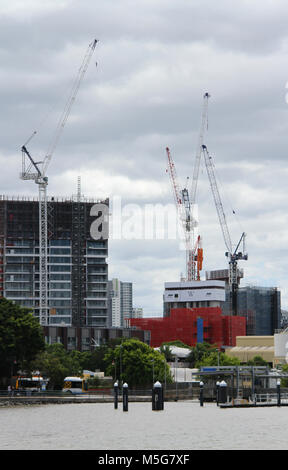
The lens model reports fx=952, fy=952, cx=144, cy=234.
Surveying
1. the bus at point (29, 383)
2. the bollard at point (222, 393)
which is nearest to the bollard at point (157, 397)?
the bollard at point (222, 393)

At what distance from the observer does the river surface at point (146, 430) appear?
6812 cm

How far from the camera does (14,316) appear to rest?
490ft

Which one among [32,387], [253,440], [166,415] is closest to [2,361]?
[32,387]

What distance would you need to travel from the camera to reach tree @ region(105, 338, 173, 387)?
174250 millimetres

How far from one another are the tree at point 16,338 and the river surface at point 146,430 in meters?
33.4

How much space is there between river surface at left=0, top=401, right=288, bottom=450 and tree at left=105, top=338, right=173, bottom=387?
6202 cm

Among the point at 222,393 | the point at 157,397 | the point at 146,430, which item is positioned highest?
the point at 157,397

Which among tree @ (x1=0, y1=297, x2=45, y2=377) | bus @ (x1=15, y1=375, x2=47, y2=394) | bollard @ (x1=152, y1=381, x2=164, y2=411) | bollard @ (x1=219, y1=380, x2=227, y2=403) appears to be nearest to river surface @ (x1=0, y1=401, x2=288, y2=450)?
bollard @ (x1=152, y1=381, x2=164, y2=411)

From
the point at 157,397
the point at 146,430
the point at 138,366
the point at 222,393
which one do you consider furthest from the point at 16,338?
the point at 146,430

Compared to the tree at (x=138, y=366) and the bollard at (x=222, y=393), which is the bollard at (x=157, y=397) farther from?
the tree at (x=138, y=366)

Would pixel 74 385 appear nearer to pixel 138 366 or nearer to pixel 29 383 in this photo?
pixel 29 383

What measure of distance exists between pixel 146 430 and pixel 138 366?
310 feet

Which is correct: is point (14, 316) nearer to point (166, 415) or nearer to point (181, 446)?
point (166, 415)

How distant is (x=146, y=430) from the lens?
8112 cm
